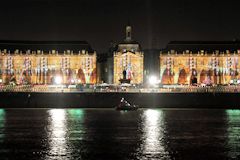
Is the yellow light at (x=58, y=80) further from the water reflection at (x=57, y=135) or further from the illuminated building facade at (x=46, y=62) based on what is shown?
the water reflection at (x=57, y=135)

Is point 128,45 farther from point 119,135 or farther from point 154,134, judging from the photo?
point 119,135

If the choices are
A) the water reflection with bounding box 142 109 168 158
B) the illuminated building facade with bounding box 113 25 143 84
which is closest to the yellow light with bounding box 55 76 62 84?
the illuminated building facade with bounding box 113 25 143 84

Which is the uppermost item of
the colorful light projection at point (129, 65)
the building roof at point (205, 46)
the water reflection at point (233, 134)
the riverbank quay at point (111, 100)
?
the building roof at point (205, 46)

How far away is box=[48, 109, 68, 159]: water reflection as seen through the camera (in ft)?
178

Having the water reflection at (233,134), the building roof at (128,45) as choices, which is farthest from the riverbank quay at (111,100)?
the building roof at (128,45)

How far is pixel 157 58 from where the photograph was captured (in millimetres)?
184500

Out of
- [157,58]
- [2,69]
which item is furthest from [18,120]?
[157,58]

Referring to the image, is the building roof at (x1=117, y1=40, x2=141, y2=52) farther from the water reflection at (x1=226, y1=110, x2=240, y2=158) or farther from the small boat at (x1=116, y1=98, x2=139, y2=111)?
the water reflection at (x1=226, y1=110, x2=240, y2=158)

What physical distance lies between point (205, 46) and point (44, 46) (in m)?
40.0

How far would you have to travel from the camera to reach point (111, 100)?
342ft

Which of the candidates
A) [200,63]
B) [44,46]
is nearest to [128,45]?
[200,63]

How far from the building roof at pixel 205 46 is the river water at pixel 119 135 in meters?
79.0

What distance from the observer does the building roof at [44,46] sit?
561 feet

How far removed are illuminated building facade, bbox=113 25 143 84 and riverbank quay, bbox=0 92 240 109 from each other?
69.0 meters
